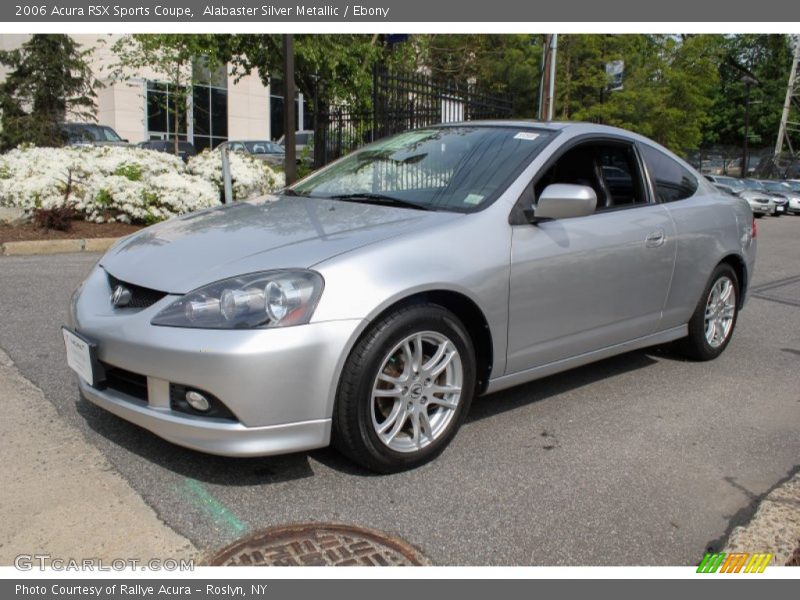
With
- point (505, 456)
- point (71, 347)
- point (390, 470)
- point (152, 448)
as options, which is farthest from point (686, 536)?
point (71, 347)

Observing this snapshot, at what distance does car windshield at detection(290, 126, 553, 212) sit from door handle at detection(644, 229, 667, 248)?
33.8 inches

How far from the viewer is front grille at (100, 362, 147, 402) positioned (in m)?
2.98

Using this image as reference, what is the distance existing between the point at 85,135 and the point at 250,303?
20.7 m

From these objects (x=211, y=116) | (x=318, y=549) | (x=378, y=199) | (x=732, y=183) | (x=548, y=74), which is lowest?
(x=732, y=183)

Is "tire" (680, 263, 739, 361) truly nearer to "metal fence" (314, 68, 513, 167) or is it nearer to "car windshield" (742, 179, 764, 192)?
"metal fence" (314, 68, 513, 167)

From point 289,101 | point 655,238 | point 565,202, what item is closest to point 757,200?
point 289,101

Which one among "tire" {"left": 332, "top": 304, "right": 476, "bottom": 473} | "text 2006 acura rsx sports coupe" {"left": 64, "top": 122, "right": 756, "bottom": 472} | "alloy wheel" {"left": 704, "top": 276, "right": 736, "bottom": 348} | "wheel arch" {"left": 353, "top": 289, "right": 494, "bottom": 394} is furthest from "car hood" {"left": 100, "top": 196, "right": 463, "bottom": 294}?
"alloy wheel" {"left": 704, "top": 276, "right": 736, "bottom": 348}

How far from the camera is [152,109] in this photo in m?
33.9

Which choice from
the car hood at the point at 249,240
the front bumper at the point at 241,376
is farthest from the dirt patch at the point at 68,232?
the front bumper at the point at 241,376

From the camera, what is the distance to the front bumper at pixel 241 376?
Result: 107 inches

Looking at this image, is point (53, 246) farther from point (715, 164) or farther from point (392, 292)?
point (715, 164)

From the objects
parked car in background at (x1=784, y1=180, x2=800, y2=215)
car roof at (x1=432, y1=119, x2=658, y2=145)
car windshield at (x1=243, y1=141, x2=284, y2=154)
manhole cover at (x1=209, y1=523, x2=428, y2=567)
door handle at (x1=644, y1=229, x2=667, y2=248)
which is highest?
car roof at (x1=432, y1=119, x2=658, y2=145)

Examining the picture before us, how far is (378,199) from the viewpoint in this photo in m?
3.84
